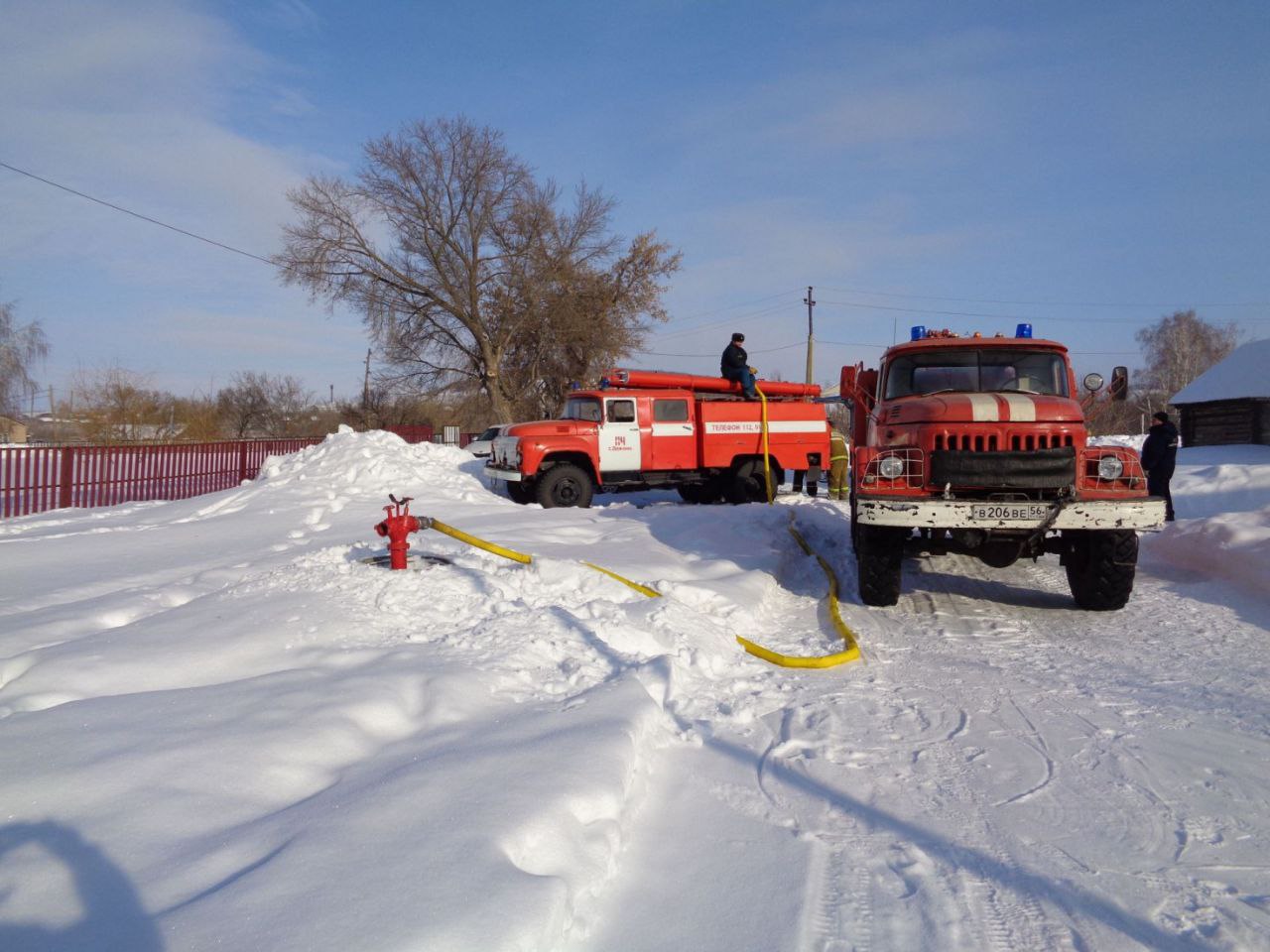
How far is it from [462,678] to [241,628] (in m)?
1.60

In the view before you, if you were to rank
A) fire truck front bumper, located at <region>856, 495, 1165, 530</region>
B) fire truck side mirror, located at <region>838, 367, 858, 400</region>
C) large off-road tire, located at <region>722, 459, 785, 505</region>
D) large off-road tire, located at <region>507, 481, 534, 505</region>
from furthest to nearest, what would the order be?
1. large off-road tire, located at <region>722, 459, 785, 505</region>
2. large off-road tire, located at <region>507, 481, 534, 505</region>
3. fire truck side mirror, located at <region>838, 367, 858, 400</region>
4. fire truck front bumper, located at <region>856, 495, 1165, 530</region>

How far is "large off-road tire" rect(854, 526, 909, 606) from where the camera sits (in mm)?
6777

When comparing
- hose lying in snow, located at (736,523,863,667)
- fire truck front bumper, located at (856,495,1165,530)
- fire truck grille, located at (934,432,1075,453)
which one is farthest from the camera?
fire truck grille, located at (934,432,1075,453)

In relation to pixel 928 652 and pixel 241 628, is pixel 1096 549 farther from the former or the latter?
pixel 241 628

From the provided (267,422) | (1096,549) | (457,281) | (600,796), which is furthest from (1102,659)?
(267,422)

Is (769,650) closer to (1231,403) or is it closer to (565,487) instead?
(565,487)

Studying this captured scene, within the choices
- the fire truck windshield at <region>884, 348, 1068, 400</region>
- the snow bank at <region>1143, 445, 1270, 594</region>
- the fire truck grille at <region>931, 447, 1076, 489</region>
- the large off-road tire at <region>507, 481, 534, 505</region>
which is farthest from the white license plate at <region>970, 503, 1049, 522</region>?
the large off-road tire at <region>507, 481, 534, 505</region>

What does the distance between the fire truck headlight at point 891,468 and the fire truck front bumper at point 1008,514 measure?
435mm

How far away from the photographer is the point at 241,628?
4902 mm

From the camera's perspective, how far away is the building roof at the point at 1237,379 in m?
30.1

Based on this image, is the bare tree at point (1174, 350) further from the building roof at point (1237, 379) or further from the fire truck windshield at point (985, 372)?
the fire truck windshield at point (985, 372)

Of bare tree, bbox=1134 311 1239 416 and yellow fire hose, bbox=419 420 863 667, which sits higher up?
bare tree, bbox=1134 311 1239 416

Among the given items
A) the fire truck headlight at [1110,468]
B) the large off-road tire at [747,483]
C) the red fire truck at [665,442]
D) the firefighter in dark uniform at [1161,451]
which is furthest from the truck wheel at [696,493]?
the fire truck headlight at [1110,468]

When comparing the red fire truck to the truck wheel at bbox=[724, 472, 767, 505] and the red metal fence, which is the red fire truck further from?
the red metal fence
